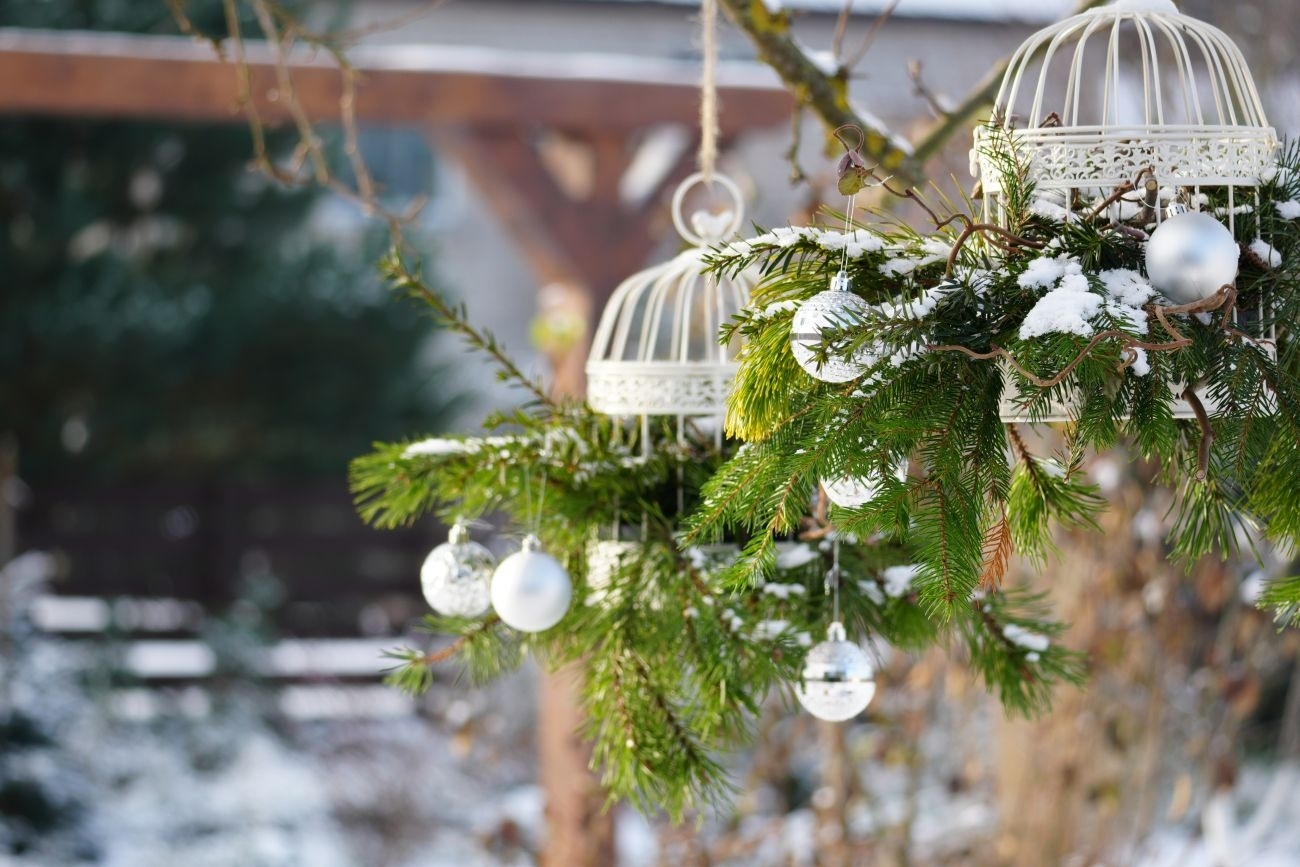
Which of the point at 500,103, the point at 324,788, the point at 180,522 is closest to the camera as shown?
the point at 500,103

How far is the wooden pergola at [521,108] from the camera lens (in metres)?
2.81

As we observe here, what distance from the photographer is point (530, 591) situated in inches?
36.2

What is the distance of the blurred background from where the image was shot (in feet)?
8.30

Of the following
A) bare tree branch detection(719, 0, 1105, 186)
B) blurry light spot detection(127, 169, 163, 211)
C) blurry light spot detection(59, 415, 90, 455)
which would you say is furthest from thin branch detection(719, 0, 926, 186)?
blurry light spot detection(59, 415, 90, 455)

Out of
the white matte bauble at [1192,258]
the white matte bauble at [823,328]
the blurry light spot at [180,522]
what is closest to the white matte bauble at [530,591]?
the white matte bauble at [823,328]

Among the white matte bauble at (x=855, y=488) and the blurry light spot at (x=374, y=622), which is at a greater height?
the white matte bauble at (x=855, y=488)

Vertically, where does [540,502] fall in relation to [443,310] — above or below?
below

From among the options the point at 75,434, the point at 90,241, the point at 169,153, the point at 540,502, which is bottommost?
the point at 75,434

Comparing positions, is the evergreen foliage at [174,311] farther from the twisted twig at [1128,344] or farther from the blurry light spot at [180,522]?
the twisted twig at [1128,344]

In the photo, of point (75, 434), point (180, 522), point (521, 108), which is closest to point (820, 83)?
point (521, 108)

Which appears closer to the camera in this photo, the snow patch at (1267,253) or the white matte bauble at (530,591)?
the snow patch at (1267,253)

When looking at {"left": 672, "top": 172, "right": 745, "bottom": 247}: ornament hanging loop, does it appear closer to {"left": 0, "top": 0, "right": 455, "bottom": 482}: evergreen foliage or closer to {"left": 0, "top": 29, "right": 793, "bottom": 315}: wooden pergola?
{"left": 0, "top": 29, "right": 793, "bottom": 315}: wooden pergola

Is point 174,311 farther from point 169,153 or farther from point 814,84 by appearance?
point 814,84

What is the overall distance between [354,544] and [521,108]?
11.4 feet
